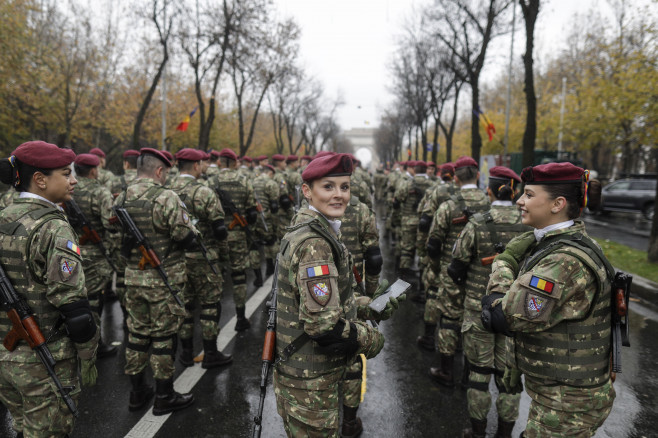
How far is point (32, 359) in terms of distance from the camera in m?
2.33

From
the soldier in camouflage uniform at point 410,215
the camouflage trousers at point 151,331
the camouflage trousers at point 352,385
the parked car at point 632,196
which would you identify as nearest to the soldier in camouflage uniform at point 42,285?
the camouflage trousers at point 151,331

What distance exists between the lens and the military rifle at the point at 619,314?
1.99 metres

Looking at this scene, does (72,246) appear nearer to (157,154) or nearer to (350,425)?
(157,154)

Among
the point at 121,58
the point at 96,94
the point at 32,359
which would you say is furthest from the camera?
the point at 121,58

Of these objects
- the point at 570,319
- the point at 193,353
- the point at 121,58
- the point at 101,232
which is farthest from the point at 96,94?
the point at 570,319

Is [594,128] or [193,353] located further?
[594,128]

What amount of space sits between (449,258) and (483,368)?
1515mm

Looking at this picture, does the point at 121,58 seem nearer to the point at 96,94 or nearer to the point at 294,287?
the point at 96,94

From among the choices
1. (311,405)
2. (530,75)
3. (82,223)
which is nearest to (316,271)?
(311,405)

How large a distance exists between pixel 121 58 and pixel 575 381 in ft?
92.7

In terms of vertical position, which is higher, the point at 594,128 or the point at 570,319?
the point at 594,128

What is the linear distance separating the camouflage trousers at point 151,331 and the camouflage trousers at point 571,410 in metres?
3.00

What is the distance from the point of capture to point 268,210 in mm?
9234

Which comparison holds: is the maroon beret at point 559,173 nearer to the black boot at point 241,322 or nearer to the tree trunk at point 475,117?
the black boot at point 241,322
